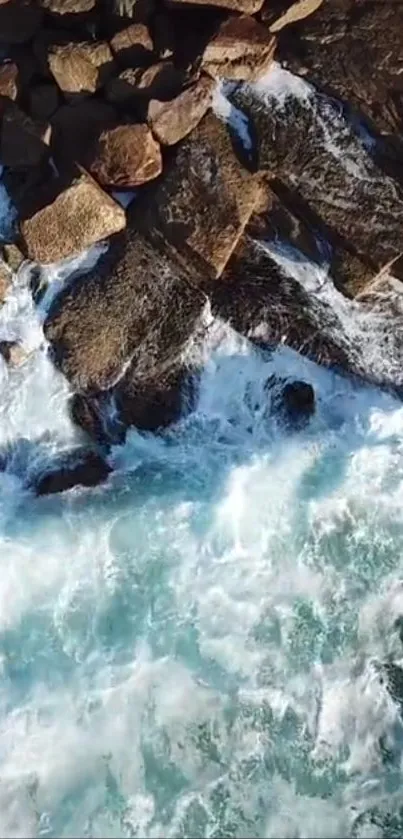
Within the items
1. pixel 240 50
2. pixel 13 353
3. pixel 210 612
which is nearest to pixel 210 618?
pixel 210 612

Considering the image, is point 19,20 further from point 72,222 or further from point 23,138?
point 72,222

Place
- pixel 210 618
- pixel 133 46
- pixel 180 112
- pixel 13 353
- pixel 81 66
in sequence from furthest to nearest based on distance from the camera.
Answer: pixel 13 353, pixel 133 46, pixel 81 66, pixel 180 112, pixel 210 618

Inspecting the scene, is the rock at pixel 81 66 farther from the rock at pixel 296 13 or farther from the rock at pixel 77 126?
the rock at pixel 296 13

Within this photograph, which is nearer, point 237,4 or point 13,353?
point 237,4

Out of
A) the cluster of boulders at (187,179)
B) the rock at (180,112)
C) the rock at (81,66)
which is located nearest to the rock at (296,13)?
the cluster of boulders at (187,179)

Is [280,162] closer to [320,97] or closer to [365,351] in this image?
[320,97]

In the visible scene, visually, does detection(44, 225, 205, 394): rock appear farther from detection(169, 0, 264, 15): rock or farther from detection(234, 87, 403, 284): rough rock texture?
detection(169, 0, 264, 15): rock
